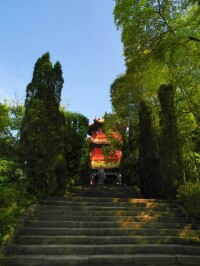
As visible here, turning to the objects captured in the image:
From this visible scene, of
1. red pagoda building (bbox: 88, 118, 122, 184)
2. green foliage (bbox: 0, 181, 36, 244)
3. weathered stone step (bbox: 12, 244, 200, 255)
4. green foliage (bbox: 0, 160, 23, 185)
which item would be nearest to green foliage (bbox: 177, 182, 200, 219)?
weathered stone step (bbox: 12, 244, 200, 255)

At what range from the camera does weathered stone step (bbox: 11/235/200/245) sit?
27.1 feet

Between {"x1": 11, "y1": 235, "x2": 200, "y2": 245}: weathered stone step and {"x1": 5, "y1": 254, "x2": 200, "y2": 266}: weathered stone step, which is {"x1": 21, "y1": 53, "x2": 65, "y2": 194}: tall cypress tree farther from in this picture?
{"x1": 5, "y1": 254, "x2": 200, "y2": 266}: weathered stone step

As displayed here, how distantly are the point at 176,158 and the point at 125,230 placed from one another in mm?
4879

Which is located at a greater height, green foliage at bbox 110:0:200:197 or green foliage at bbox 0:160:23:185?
green foliage at bbox 110:0:200:197

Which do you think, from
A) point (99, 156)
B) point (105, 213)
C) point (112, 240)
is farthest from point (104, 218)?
point (99, 156)

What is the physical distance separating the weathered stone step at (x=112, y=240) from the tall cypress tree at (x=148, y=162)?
503 centimetres

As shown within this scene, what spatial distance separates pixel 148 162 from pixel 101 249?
7198 mm

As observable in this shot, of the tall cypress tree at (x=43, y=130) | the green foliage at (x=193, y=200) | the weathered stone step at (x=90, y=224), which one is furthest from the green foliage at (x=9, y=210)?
the green foliage at (x=193, y=200)

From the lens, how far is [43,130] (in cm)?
1253

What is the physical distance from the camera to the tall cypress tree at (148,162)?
14.0 metres

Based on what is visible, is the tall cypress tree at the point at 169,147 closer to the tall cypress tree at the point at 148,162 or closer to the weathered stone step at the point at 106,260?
the tall cypress tree at the point at 148,162

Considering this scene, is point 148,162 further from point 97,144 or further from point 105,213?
point 97,144

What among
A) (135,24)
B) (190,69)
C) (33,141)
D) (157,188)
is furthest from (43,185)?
(190,69)

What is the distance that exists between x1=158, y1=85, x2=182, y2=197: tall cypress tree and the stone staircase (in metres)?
1.31
